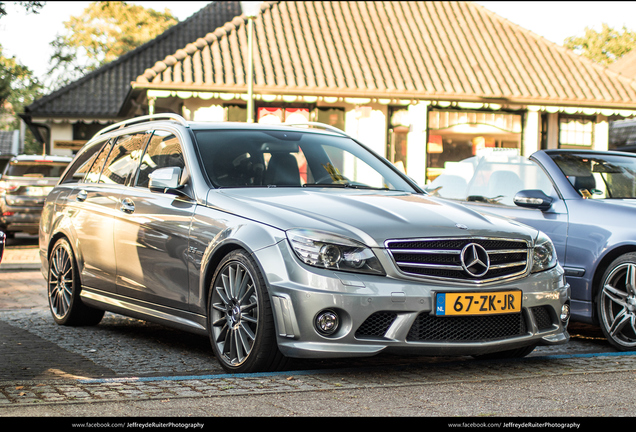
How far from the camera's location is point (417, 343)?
15.9 ft

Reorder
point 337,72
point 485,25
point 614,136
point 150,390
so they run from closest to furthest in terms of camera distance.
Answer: point 150,390 < point 337,72 < point 485,25 < point 614,136

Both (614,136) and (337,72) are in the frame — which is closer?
(337,72)

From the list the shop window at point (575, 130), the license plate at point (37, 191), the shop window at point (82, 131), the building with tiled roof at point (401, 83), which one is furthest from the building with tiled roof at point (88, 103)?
the shop window at point (575, 130)

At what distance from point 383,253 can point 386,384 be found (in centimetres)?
76

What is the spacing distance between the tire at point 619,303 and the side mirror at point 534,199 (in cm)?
90

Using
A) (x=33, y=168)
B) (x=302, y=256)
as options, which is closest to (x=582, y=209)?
(x=302, y=256)

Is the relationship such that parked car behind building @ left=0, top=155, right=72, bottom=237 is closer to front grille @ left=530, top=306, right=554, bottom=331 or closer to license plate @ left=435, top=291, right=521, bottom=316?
front grille @ left=530, top=306, right=554, bottom=331

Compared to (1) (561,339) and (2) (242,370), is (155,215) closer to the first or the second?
(2) (242,370)

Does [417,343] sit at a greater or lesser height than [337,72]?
lesser

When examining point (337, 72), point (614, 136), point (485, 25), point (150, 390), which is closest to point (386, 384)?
point (150, 390)

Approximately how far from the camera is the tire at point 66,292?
737cm

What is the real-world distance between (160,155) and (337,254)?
2345 mm

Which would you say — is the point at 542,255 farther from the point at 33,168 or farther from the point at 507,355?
the point at 33,168

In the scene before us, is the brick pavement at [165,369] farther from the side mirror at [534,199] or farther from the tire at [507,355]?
the side mirror at [534,199]
